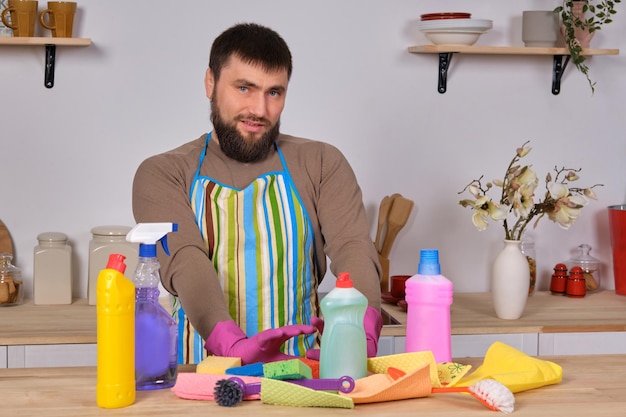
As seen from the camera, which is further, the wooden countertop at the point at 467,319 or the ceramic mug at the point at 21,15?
the ceramic mug at the point at 21,15

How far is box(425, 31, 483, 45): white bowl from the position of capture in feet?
9.90

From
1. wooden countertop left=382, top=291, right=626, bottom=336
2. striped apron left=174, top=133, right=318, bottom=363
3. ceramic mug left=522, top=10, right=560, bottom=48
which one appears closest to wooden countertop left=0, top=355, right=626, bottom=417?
striped apron left=174, top=133, right=318, bottom=363

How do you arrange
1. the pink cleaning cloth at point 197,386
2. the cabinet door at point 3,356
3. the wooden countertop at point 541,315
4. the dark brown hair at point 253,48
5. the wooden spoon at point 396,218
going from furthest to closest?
the wooden spoon at point 396,218 → the wooden countertop at point 541,315 → the cabinet door at point 3,356 → the dark brown hair at point 253,48 → the pink cleaning cloth at point 197,386

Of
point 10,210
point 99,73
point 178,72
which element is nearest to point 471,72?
point 178,72

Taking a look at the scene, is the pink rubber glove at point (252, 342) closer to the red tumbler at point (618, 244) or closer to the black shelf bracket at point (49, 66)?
the black shelf bracket at point (49, 66)

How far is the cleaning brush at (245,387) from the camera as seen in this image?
1405 millimetres

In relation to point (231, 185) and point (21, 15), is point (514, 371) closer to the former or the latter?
point (231, 185)

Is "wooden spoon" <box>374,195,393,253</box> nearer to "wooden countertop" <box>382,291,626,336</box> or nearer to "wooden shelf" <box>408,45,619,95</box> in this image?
"wooden countertop" <box>382,291,626,336</box>

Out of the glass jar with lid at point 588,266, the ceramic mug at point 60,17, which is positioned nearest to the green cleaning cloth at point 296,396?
the ceramic mug at point 60,17

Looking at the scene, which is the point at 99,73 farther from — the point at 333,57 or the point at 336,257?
the point at 336,257

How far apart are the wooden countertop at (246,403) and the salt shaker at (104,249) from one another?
1.29 m

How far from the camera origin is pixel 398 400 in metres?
1.46

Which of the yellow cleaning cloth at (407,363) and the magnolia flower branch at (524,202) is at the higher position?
the magnolia flower branch at (524,202)

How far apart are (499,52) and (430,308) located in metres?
1.66
